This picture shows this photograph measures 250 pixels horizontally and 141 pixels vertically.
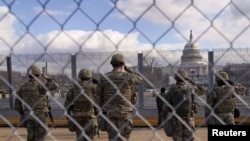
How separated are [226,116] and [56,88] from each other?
268 cm

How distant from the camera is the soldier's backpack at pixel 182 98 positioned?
6832mm

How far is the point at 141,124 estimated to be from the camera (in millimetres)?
12891

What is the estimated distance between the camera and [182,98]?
6863 millimetres

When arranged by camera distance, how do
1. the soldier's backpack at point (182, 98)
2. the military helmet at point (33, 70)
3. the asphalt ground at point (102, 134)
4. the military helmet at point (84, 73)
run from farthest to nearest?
the asphalt ground at point (102, 134), the soldier's backpack at point (182, 98), the military helmet at point (84, 73), the military helmet at point (33, 70)

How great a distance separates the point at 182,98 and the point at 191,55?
148 inches

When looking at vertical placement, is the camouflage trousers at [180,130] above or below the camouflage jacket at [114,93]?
below

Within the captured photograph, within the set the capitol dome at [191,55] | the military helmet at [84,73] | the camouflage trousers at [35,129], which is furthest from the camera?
the camouflage trousers at [35,129]

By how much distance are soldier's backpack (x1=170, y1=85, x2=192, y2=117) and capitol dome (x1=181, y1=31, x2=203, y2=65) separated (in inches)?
137

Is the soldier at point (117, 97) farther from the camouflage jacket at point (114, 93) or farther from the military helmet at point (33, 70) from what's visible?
the military helmet at point (33, 70)

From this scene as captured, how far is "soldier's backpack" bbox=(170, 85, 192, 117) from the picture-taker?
683cm

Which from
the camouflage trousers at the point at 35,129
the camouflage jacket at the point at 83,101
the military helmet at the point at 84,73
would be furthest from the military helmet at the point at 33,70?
the camouflage trousers at the point at 35,129

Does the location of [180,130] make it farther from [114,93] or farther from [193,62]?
A: [193,62]

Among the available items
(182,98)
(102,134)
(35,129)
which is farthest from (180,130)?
(102,134)

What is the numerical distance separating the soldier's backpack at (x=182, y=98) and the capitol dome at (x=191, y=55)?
3487 millimetres
